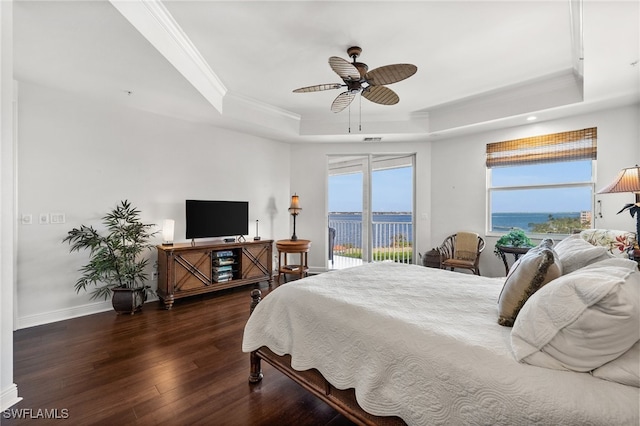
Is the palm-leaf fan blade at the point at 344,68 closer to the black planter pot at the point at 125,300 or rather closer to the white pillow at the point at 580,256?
the white pillow at the point at 580,256

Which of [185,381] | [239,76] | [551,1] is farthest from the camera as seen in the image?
[239,76]

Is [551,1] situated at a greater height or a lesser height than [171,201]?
greater

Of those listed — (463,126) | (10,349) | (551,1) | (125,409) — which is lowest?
(125,409)

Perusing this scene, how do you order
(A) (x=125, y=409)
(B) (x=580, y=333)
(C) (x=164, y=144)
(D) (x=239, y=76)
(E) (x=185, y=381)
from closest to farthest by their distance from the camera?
1. (B) (x=580, y=333)
2. (A) (x=125, y=409)
3. (E) (x=185, y=381)
4. (D) (x=239, y=76)
5. (C) (x=164, y=144)

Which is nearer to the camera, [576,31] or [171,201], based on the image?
[576,31]

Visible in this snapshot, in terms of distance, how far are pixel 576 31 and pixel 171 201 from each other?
15.7 feet

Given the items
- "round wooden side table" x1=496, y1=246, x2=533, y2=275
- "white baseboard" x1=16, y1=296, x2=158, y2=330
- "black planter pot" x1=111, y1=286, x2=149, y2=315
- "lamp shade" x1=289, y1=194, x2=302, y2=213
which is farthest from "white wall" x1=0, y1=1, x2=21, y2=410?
"round wooden side table" x1=496, y1=246, x2=533, y2=275

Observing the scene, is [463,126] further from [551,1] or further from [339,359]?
[339,359]

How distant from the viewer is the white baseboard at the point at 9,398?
1600 millimetres

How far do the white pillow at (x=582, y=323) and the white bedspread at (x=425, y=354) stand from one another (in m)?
0.05

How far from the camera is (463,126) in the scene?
4203 millimetres

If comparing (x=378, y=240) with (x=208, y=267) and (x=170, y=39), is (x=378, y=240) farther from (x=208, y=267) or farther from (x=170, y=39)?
(x=170, y=39)

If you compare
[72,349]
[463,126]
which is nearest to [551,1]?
[463,126]

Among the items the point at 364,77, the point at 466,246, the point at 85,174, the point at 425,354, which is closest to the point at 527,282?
the point at 425,354
